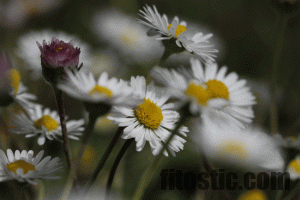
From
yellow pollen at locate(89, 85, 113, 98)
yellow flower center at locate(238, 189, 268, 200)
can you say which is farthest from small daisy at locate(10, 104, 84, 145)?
yellow flower center at locate(238, 189, 268, 200)

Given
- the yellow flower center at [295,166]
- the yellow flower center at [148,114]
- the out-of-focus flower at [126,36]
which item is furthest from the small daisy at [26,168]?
the out-of-focus flower at [126,36]

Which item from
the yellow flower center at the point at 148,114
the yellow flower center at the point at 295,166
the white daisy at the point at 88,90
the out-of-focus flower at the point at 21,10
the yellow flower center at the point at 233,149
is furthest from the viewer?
the out-of-focus flower at the point at 21,10

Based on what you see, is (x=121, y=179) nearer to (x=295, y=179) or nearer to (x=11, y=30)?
(x=295, y=179)

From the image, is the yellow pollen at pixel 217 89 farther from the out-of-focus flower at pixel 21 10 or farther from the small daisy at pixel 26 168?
the out-of-focus flower at pixel 21 10

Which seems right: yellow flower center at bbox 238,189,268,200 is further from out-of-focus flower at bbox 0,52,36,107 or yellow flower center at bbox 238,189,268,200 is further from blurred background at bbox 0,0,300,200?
out-of-focus flower at bbox 0,52,36,107

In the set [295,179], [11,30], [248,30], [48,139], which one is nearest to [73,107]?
[11,30]

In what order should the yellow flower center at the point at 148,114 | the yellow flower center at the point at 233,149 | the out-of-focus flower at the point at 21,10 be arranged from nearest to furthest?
the yellow flower center at the point at 148,114, the yellow flower center at the point at 233,149, the out-of-focus flower at the point at 21,10
